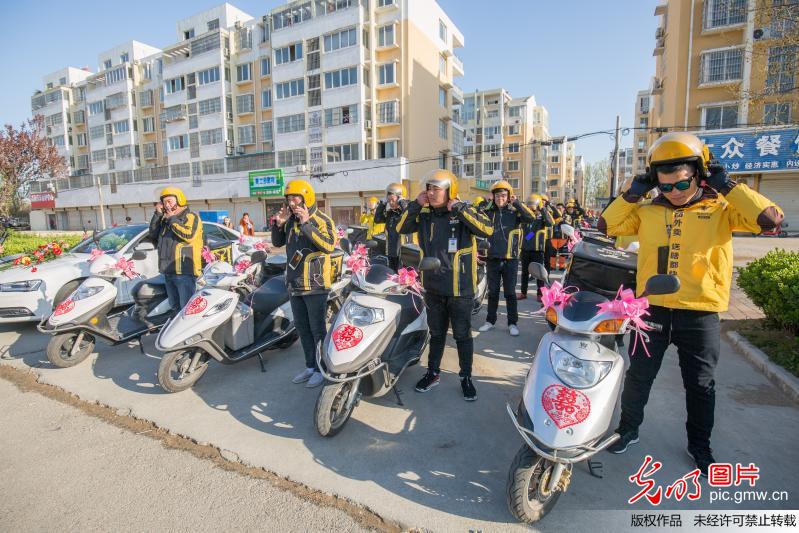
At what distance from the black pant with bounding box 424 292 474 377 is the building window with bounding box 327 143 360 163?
26846mm

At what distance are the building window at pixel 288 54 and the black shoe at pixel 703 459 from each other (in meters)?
33.5

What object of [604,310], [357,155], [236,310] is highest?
[357,155]

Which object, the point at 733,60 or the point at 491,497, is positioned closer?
the point at 491,497

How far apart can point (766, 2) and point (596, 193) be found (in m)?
55.9

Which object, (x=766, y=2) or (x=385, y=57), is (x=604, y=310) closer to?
(x=766, y=2)

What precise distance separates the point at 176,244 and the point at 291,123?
2933 centimetres

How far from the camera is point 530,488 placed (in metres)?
2.27

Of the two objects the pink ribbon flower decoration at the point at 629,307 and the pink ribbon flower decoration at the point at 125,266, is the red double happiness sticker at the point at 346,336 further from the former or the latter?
the pink ribbon flower decoration at the point at 125,266

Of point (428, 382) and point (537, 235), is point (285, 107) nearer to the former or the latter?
point (537, 235)

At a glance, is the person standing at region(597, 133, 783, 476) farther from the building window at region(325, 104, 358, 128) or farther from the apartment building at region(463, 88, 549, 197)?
the apartment building at region(463, 88, 549, 197)

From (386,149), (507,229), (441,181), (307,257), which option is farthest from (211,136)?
(441,181)

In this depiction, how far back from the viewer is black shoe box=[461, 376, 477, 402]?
3633mm

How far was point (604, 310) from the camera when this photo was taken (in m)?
2.32

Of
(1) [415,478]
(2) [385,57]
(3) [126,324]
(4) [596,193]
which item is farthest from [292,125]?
(4) [596,193]
